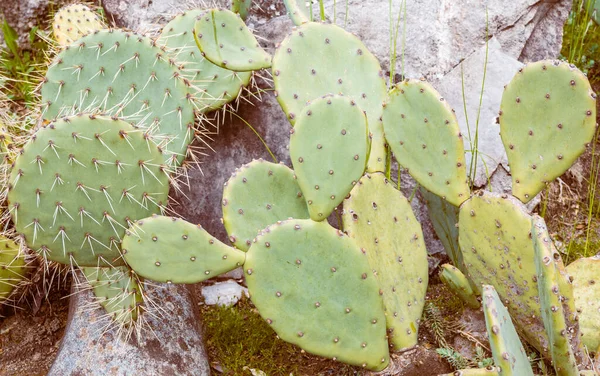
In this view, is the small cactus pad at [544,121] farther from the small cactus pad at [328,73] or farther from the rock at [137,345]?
the rock at [137,345]

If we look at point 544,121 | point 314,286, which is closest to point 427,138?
point 544,121

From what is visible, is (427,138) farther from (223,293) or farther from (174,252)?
(223,293)

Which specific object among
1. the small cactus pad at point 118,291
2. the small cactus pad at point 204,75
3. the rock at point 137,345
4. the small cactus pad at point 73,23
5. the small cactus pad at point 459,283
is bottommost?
the rock at point 137,345

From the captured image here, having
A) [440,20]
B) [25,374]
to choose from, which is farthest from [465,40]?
[25,374]

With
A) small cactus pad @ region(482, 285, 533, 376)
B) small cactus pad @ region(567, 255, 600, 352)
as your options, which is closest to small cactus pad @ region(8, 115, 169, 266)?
small cactus pad @ region(482, 285, 533, 376)

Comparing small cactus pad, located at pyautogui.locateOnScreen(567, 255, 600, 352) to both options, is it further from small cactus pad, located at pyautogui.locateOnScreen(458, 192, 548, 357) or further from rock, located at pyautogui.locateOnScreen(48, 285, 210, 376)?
rock, located at pyautogui.locateOnScreen(48, 285, 210, 376)

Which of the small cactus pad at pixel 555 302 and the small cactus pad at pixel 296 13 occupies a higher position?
the small cactus pad at pixel 296 13

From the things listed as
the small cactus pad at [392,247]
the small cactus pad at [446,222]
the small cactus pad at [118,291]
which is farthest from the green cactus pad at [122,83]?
the small cactus pad at [446,222]
